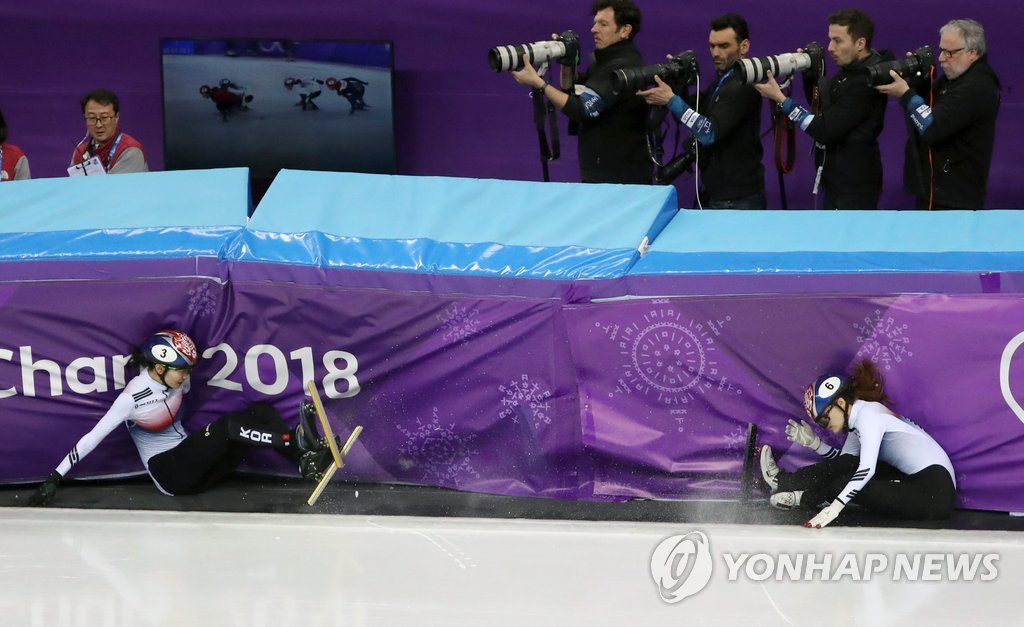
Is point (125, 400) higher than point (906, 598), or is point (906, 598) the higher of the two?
point (125, 400)

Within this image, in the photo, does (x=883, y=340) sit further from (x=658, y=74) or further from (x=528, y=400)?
(x=658, y=74)

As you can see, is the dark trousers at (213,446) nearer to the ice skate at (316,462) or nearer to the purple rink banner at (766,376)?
the ice skate at (316,462)

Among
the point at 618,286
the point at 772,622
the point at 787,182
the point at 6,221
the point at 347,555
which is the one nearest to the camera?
the point at 772,622

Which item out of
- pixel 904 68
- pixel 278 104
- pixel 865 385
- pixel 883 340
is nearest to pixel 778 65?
pixel 904 68

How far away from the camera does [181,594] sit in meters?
4.30

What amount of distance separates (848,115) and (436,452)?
8.04 ft

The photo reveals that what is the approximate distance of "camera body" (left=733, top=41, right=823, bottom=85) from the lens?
605cm

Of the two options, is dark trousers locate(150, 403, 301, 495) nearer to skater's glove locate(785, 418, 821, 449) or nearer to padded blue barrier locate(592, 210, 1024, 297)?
padded blue barrier locate(592, 210, 1024, 297)

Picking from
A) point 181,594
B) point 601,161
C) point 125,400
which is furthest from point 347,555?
point 601,161

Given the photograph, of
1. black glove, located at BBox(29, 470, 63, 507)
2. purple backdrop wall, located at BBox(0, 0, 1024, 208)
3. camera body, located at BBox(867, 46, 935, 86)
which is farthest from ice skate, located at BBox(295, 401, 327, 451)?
purple backdrop wall, located at BBox(0, 0, 1024, 208)

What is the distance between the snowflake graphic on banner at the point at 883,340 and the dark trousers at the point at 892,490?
367mm

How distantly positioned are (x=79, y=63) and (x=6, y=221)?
324 centimetres

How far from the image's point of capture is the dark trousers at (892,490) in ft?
15.5

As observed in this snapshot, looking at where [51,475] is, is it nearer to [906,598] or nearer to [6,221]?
[6,221]
